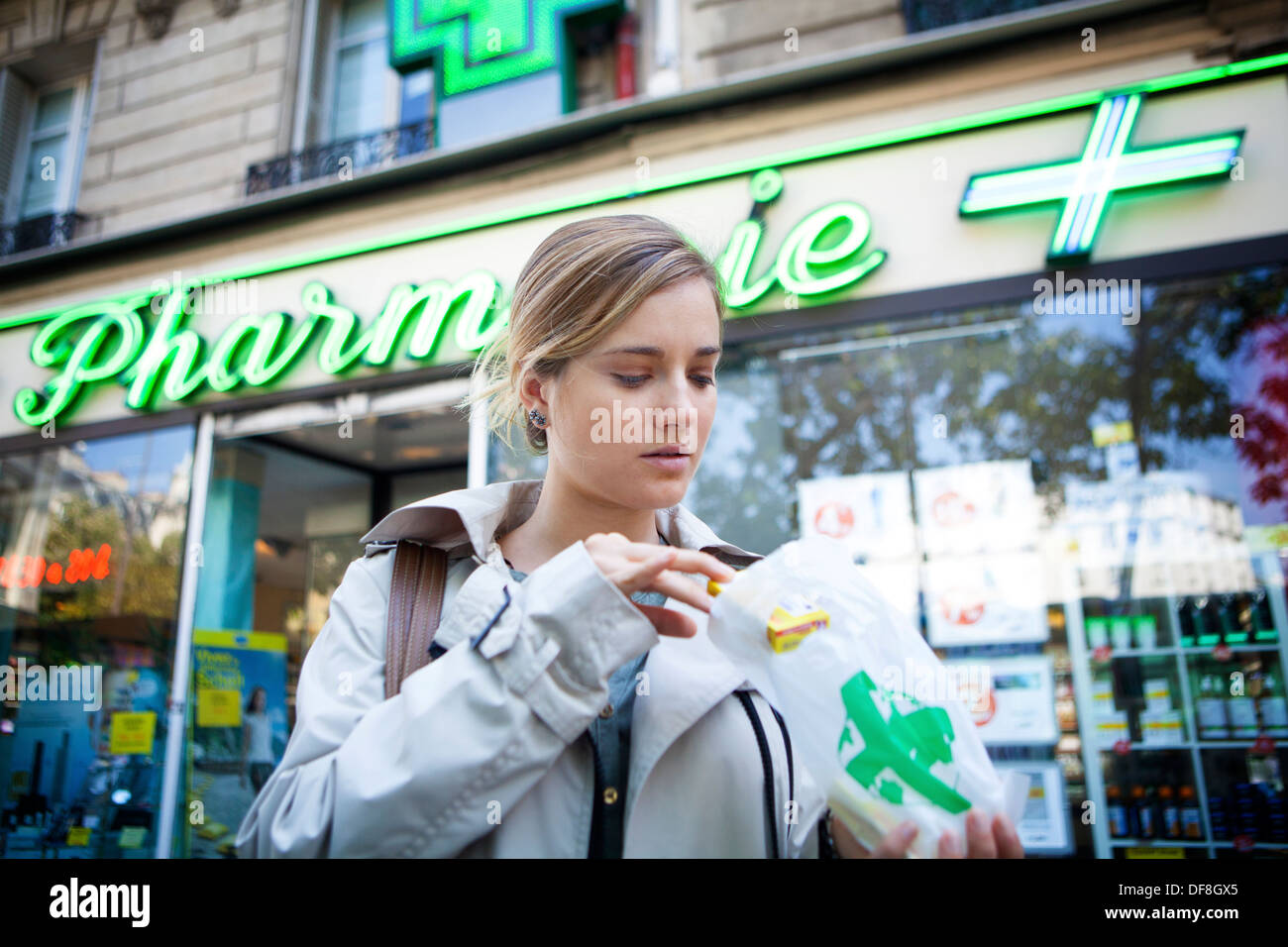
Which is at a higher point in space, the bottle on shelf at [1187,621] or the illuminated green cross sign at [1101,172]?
the illuminated green cross sign at [1101,172]

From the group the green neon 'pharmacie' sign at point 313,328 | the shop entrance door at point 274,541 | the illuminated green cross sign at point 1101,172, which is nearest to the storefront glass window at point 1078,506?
the illuminated green cross sign at point 1101,172

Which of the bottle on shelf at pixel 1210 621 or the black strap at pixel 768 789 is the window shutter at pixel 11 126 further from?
the bottle on shelf at pixel 1210 621

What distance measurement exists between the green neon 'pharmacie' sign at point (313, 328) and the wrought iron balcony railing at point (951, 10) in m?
1.25

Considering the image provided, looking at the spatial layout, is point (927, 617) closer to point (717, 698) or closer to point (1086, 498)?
point (1086, 498)

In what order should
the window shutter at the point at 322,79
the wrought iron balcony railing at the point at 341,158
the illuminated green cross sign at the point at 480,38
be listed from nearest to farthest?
1. the illuminated green cross sign at the point at 480,38
2. the wrought iron balcony railing at the point at 341,158
3. the window shutter at the point at 322,79

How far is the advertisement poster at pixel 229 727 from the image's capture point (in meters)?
4.47

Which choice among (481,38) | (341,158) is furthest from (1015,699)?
(341,158)

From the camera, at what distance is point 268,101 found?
534 centimetres

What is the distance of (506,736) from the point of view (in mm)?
818

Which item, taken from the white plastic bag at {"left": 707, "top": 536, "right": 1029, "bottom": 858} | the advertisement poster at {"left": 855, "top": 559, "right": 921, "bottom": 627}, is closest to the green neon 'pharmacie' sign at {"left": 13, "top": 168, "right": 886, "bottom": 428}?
the advertisement poster at {"left": 855, "top": 559, "right": 921, "bottom": 627}
